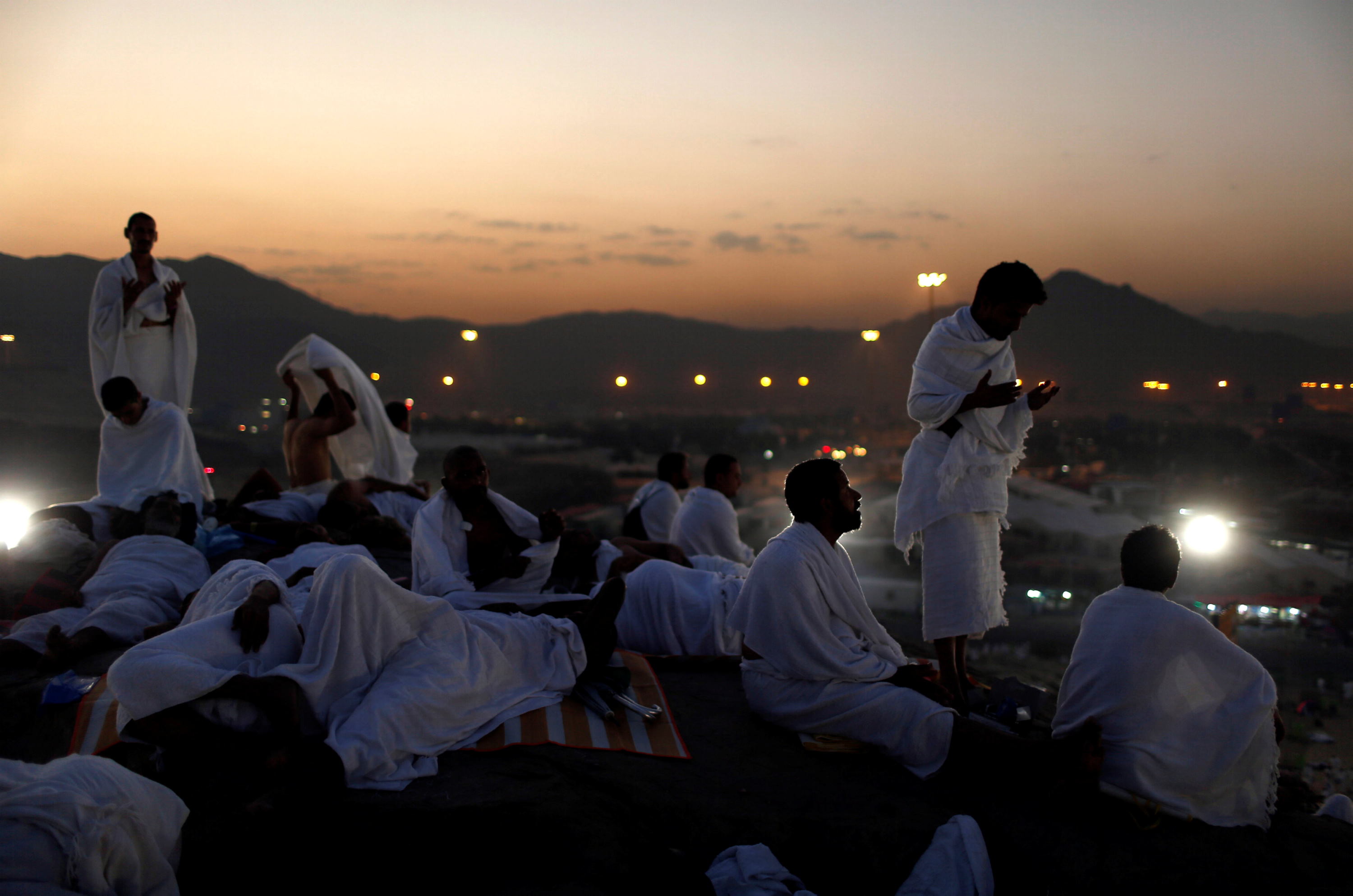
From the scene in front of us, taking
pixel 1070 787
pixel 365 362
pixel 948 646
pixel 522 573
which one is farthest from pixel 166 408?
pixel 365 362

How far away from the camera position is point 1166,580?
3.40m

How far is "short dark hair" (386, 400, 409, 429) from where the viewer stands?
374 inches

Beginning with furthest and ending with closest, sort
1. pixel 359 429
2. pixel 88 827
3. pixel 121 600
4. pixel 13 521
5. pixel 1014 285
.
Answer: pixel 359 429 → pixel 13 521 → pixel 121 600 → pixel 1014 285 → pixel 88 827

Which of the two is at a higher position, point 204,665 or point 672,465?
point 672,465

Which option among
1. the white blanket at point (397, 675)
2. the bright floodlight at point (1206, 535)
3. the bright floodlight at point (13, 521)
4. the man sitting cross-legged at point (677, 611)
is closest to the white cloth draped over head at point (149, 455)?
the bright floodlight at point (13, 521)

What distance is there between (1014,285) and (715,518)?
116 inches

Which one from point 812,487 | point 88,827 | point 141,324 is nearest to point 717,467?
point 812,487

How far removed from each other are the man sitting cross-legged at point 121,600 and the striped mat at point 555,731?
611 millimetres

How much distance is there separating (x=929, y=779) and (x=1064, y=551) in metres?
20.9

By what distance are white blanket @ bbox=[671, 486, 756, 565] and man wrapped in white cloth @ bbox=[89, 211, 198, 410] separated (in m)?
5.12

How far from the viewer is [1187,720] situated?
10.9 feet

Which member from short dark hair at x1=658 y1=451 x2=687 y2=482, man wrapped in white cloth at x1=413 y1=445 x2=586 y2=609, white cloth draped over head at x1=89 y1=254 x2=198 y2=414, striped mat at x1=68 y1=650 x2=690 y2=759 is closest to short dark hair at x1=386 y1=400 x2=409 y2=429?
white cloth draped over head at x1=89 y1=254 x2=198 y2=414

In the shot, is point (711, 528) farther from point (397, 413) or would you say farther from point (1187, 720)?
point (397, 413)

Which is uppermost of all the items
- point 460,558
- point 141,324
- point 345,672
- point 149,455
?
point 141,324
